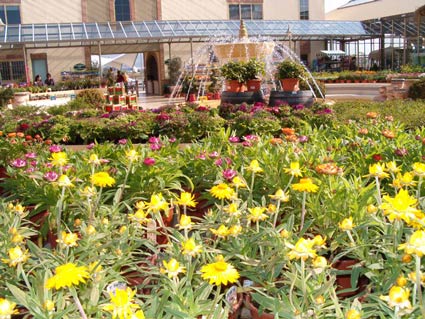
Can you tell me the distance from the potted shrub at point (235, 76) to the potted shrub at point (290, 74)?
28.9 inches

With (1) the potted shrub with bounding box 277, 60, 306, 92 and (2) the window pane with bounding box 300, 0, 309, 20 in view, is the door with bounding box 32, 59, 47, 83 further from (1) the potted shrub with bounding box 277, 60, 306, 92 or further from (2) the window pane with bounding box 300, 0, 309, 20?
(1) the potted shrub with bounding box 277, 60, 306, 92

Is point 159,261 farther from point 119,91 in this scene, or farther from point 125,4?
point 125,4

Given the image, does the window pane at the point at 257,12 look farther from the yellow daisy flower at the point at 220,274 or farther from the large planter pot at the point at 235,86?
the yellow daisy flower at the point at 220,274

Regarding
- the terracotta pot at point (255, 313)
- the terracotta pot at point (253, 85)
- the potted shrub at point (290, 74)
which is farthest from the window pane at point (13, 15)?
the terracotta pot at point (255, 313)

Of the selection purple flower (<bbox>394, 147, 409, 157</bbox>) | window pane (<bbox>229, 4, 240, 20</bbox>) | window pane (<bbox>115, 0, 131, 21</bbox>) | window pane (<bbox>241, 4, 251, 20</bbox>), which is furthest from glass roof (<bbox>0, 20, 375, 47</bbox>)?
purple flower (<bbox>394, 147, 409, 157</bbox>)

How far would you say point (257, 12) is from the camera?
107 feet

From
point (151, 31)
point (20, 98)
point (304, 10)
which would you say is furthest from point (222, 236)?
point (304, 10)

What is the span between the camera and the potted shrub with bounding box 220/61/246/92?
10.1 m

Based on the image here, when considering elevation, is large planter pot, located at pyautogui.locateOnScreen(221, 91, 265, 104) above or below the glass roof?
below

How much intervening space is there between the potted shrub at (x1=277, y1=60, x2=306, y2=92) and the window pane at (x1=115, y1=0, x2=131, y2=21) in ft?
69.8

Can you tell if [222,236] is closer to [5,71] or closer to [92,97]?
[92,97]

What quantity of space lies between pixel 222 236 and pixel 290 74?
25.6 feet

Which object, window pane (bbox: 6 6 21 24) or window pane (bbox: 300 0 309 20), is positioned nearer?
window pane (bbox: 6 6 21 24)

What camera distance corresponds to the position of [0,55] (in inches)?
1041
